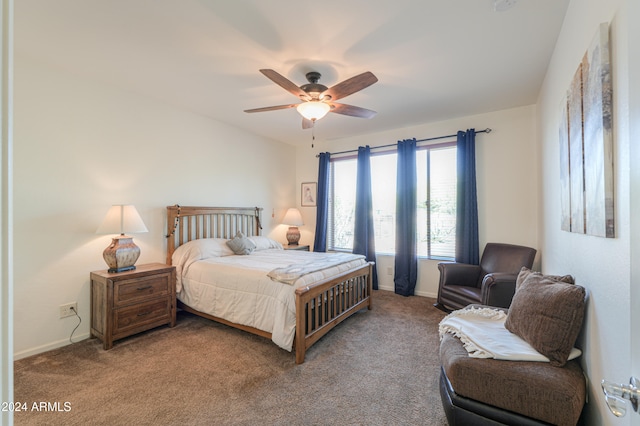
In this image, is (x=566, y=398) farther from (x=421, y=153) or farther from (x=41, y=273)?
(x=41, y=273)

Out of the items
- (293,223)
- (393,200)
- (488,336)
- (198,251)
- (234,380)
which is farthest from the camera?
(293,223)

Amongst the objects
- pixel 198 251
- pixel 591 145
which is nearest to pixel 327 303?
pixel 198 251

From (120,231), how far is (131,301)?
707 mm

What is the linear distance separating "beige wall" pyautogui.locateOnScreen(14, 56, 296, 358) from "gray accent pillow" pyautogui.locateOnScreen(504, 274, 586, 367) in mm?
3712

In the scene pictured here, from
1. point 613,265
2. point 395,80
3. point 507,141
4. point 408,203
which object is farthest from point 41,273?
point 507,141

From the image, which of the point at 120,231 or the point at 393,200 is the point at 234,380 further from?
the point at 393,200

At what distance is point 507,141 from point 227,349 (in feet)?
13.8

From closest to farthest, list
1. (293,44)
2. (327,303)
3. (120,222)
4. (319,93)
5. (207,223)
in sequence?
(293,44), (319,93), (120,222), (327,303), (207,223)

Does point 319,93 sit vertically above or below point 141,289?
above

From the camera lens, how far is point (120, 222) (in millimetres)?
2811

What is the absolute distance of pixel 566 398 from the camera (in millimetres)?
1257

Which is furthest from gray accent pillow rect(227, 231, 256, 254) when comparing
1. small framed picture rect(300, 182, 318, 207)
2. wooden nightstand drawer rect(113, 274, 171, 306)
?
small framed picture rect(300, 182, 318, 207)

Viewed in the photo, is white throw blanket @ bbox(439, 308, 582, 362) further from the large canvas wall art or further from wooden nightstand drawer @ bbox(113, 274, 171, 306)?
wooden nightstand drawer @ bbox(113, 274, 171, 306)

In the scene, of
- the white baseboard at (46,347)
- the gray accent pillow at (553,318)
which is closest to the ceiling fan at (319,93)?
the gray accent pillow at (553,318)
